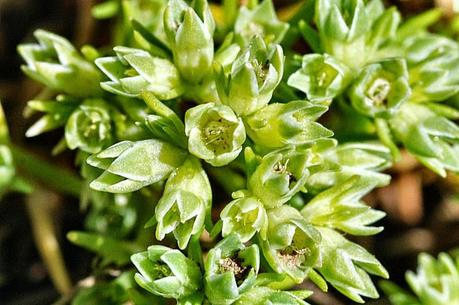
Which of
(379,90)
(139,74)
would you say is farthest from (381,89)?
(139,74)

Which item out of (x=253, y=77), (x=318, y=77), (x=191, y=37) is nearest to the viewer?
(x=253, y=77)

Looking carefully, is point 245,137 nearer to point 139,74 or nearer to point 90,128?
point 139,74

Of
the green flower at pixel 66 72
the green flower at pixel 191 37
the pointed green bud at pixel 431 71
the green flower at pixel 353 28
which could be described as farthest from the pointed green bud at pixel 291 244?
the green flower at pixel 66 72

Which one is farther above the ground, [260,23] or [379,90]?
[260,23]

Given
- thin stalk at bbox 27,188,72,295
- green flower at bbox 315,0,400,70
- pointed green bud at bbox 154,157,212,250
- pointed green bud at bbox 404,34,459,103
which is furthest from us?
thin stalk at bbox 27,188,72,295

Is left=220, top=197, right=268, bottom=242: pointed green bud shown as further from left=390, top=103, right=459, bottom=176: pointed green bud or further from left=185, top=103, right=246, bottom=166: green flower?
left=390, top=103, right=459, bottom=176: pointed green bud

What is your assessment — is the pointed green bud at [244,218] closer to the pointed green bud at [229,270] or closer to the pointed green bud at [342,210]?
the pointed green bud at [229,270]

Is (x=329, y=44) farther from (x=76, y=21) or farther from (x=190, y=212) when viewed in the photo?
(x=76, y=21)

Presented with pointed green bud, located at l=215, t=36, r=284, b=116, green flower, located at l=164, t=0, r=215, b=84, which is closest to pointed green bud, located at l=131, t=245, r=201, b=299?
pointed green bud, located at l=215, t=36, r=284, b=116
